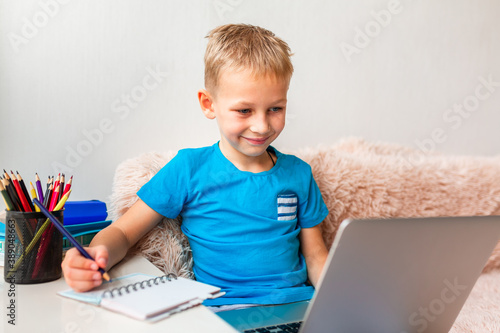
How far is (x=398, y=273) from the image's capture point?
0.60 meters

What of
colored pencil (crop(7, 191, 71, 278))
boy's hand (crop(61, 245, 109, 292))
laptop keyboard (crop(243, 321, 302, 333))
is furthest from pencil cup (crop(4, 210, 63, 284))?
laptop keyboard (crop(243, 321, 302, 333))

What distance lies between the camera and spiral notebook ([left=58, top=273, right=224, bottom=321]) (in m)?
0.61

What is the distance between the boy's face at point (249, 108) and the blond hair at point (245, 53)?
0.06ft

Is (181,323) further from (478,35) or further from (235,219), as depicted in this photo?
(478,35)

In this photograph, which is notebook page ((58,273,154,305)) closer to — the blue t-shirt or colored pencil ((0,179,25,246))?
colored pencil ((0,179,25,246))

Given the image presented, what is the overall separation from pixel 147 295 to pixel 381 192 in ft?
3.04

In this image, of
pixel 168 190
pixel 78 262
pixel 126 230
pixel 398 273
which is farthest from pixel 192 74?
pixel 398 273

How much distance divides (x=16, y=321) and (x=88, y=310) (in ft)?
0.29

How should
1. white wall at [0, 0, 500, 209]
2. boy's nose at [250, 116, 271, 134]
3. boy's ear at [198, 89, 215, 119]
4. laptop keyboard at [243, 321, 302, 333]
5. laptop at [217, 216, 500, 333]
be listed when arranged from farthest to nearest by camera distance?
1. white wall at [0, 0, 500, 209]
2. boy's ear at [198, 89, 215, 119]
3. boy's nose at [250, 116, 271, 134]
4. laptop keyboard at [243, 321, 302, 333]
5. laptop at [217, 216, 500, 333]

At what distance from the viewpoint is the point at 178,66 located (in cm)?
145

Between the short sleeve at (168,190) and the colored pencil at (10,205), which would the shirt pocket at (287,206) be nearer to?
the short sleeve at (168,190)

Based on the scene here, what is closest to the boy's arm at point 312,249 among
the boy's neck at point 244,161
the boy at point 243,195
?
the boy at point 243,195

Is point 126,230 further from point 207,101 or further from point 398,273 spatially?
point 398,273

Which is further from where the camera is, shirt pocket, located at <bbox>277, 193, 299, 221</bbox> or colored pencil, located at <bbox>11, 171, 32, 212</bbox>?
shirt pocket, located at <bbox>277, 193, 299, 221</bbox>
